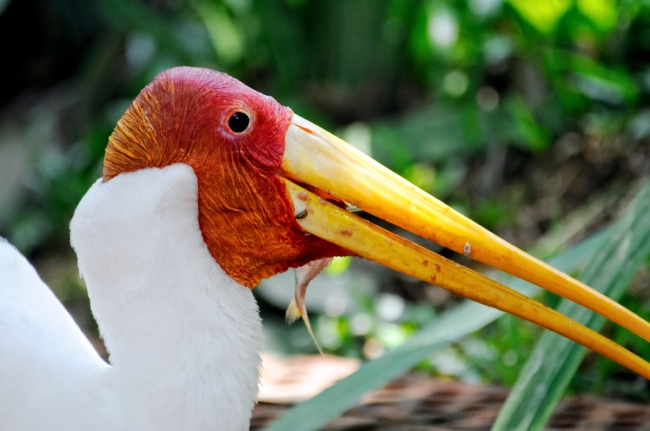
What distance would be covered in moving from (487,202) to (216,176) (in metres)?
3.03

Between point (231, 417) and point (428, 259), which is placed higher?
point (428, 259)

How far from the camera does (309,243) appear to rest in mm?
1510

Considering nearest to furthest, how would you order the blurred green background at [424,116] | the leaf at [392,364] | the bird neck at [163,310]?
the bird neck at [163,310]
the leaf at [392,364]
the blurred green background at [424,116]

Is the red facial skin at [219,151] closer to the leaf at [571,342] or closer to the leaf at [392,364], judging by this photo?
the leaf at [392,364]

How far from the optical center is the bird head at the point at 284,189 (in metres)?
1.41

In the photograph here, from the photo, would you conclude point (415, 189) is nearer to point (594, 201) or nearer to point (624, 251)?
point (624, 251)

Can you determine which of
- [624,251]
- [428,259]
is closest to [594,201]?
[624,251]

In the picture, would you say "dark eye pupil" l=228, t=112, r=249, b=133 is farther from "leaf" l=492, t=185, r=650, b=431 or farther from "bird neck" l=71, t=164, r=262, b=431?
"leaf" l=492, t=185, r=650, b=431

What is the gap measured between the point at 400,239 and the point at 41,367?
0.76 meters

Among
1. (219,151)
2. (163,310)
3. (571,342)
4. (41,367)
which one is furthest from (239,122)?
(571,342)

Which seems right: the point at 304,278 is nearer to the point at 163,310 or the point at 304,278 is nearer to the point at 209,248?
the point at 209,248

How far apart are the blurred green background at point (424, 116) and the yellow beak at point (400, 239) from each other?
165 centimetres

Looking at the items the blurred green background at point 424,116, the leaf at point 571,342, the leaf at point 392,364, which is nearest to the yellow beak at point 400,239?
the leaf at point 571,342

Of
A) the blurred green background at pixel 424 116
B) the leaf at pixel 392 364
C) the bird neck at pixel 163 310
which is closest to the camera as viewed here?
the bird neck at pixel 163 310
